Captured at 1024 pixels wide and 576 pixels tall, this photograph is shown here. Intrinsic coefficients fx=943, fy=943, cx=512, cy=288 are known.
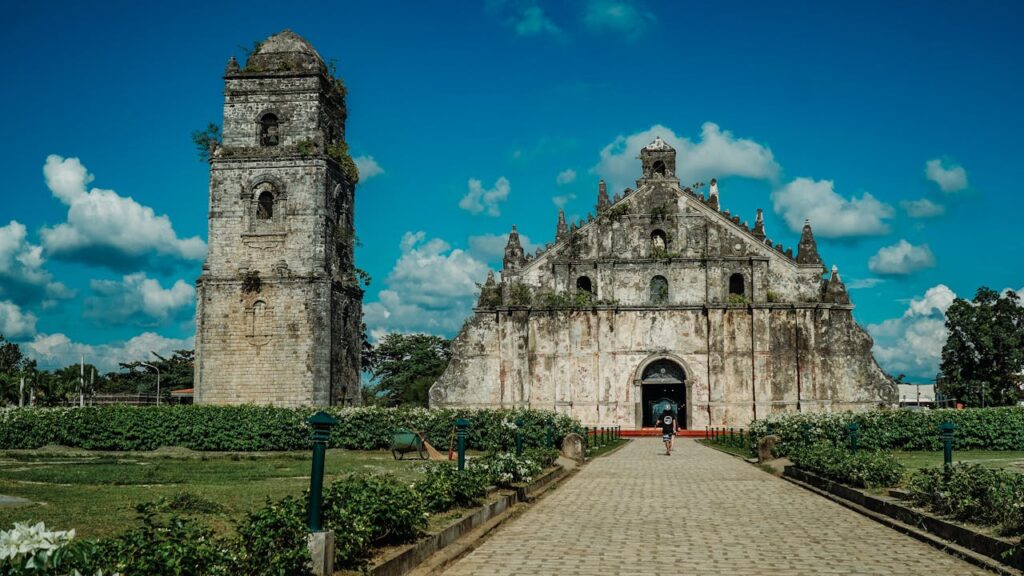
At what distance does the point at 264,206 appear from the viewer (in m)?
40.6

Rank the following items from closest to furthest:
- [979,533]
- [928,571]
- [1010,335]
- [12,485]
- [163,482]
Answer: [928,571], [979,533], [12,485], [163,482], [1010,335]

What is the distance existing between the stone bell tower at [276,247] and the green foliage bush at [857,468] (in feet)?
79.9

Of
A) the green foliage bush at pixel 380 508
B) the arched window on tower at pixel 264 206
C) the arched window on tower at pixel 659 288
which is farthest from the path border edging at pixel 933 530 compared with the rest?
the arched window on tower at pixel 264 206

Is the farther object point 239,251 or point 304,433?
point 239,251

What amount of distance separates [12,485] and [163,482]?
98.2 inches

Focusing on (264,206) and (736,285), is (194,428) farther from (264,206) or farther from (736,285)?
(736,285)

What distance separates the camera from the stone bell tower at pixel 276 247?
38.7 m

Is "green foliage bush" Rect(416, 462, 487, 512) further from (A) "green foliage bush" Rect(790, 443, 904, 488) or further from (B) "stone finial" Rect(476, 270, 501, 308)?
(B) "stone finial" Rect(476, 270, 501, 308)

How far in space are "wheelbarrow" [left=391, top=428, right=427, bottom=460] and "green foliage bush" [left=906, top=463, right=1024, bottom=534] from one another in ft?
48.6

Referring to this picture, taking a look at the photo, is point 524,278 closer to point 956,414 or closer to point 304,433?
point 304,433

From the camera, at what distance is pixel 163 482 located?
17031 mm

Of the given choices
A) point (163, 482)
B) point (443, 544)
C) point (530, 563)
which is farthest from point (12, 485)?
point (530, 563)

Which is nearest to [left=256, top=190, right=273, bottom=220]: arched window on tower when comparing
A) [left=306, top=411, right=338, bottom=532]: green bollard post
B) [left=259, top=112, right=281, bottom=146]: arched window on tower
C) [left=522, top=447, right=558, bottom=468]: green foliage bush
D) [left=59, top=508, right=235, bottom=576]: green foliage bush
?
[left=259, top=112, right=281, bottom=146]: arched window on tower

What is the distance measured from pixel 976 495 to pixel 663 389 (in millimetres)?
35953
